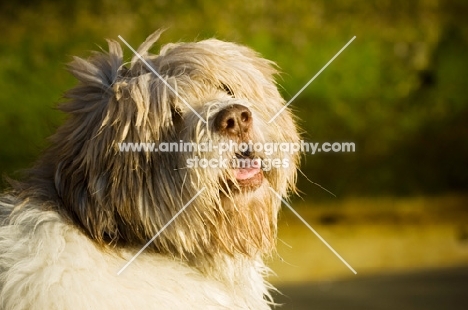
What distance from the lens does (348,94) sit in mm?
7496

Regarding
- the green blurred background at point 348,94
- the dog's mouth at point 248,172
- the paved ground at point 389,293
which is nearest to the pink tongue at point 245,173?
the dog's mouth at point 248,172

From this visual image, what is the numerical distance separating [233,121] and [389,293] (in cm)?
395

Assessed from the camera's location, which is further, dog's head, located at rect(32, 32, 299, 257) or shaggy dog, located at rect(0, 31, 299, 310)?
dog's head, located at rect(32, 32, 299, 257)

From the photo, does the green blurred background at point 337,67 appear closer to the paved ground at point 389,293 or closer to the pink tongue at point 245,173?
the paved ground at point 389,293

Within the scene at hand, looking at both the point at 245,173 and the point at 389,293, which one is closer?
the point at 245,173

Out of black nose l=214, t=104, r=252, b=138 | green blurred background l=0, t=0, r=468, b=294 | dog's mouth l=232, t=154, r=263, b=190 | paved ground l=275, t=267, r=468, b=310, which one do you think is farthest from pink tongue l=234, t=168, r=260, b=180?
green blurred background l=0, t=0, r=468, b=294

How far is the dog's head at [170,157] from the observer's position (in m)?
3.11

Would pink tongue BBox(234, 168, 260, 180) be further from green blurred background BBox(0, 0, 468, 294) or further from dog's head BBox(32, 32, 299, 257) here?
green blurred background BBox(0, 0, 468, 294)

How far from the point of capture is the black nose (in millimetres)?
3068

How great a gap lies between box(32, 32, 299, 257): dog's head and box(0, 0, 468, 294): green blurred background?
3.74 m

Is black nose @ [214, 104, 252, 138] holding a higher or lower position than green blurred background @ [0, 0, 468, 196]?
lower

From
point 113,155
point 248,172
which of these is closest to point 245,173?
point 248,172

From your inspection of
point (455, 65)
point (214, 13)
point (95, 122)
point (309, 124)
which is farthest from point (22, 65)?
point (95, 122)

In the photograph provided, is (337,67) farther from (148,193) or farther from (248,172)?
(148,193)
